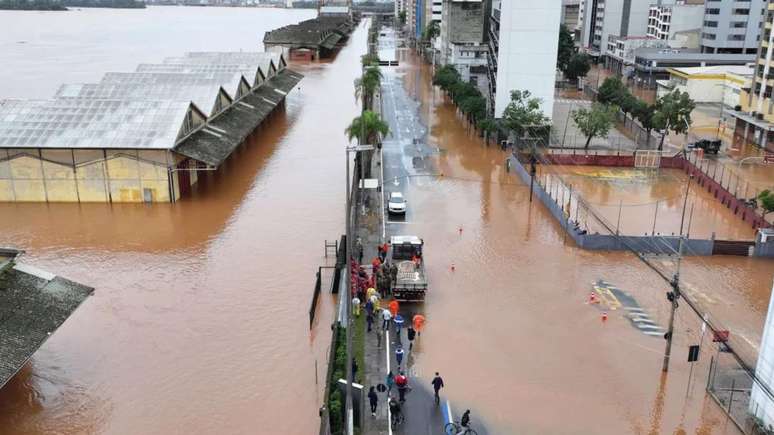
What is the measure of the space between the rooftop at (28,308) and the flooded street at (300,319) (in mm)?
2883

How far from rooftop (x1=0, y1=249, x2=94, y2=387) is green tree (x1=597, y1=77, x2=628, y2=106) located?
5940 centimetres

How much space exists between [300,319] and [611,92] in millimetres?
54261

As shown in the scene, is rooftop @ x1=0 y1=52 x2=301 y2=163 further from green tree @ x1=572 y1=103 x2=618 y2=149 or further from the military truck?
green tree @ x1=572 y1=103 x2=618 y2=149

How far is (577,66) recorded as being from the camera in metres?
95.2

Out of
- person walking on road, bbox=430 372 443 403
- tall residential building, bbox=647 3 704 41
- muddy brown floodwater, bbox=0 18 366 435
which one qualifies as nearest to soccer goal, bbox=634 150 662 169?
muddy brown floodwater, bbox=0 18 366 435

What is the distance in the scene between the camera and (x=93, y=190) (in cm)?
4134

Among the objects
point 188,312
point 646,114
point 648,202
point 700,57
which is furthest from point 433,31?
point 188,312

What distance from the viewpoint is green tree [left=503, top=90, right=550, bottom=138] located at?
2170 inches

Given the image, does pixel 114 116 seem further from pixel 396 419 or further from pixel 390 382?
pixel 396 419

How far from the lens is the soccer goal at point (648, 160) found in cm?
5256

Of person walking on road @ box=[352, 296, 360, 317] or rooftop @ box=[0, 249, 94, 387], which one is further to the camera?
person walking on road @ box=[352, 296, 360, 317]

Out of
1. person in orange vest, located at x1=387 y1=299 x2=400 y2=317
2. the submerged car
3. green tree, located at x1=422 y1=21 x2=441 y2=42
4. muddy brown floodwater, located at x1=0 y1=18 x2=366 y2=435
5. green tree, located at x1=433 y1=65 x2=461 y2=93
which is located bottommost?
muddy brown floodwater, located at x1=0 y1=18 x2=366 y2=435

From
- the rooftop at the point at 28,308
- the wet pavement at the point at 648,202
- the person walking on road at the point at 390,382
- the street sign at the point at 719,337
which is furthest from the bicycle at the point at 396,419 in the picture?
the wet pavement at the point at 648,202

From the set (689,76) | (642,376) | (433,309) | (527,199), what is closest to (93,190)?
(433,309)
